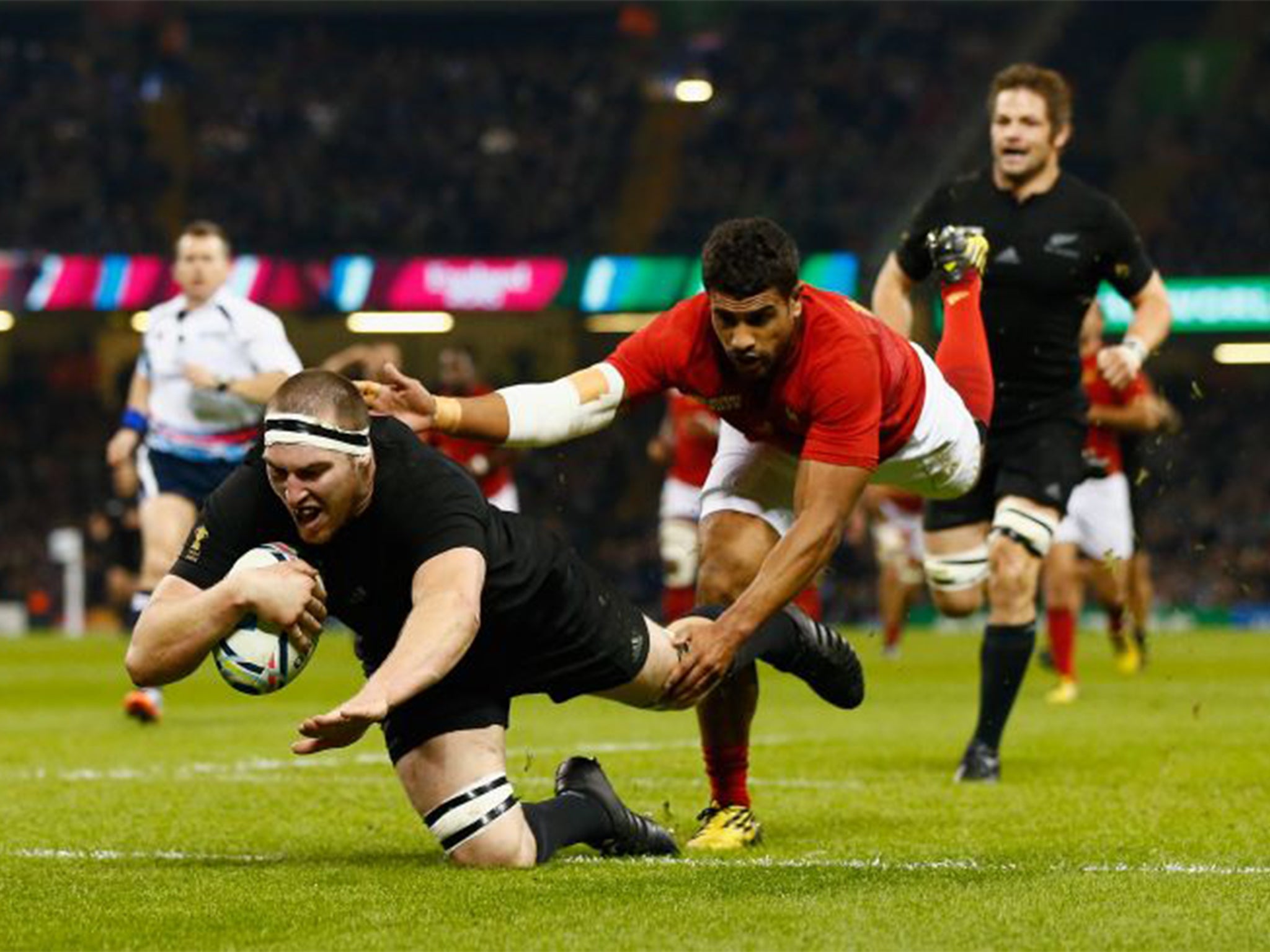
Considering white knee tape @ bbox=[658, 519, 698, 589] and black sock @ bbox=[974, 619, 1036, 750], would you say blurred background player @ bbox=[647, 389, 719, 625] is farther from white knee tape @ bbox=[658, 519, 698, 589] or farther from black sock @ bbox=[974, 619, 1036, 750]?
black sock @ bbox=[974, 619, 1036, 750]

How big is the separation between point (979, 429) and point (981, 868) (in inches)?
84.3

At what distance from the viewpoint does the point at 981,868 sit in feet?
19.7

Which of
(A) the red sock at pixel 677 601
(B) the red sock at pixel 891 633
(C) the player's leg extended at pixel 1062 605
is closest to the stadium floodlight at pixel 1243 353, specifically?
(B) the red sock at pixel 891 633

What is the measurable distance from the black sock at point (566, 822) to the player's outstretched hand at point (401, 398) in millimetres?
1078

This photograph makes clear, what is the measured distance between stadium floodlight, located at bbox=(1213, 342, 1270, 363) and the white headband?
32689 millimetres

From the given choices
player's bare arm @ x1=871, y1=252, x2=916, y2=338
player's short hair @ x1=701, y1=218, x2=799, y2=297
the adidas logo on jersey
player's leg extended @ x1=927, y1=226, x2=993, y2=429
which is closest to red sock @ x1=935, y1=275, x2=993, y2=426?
player's leg extended @ x1=927, y1=226, x2=993, y2=429

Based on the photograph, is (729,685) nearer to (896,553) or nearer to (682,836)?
(682,836)

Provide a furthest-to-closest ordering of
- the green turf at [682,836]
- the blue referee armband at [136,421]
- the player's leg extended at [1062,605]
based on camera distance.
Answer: the player's leg extended at [1062,605] → the blue referee armband at [136,421] → the green turf at [682,836]

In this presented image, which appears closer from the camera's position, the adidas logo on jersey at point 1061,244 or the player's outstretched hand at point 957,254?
the player's outstretched hand at point 957,254

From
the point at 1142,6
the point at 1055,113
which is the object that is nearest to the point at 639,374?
the point at 1055,113

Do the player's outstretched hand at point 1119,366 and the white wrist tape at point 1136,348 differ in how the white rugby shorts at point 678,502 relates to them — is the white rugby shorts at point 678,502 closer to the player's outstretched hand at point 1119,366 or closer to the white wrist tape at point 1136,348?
the white wrist tape at point 1136,348

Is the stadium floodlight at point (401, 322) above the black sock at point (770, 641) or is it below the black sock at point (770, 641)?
above

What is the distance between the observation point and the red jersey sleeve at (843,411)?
6230mm

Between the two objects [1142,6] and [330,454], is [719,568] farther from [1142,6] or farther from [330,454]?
[1142,6]
